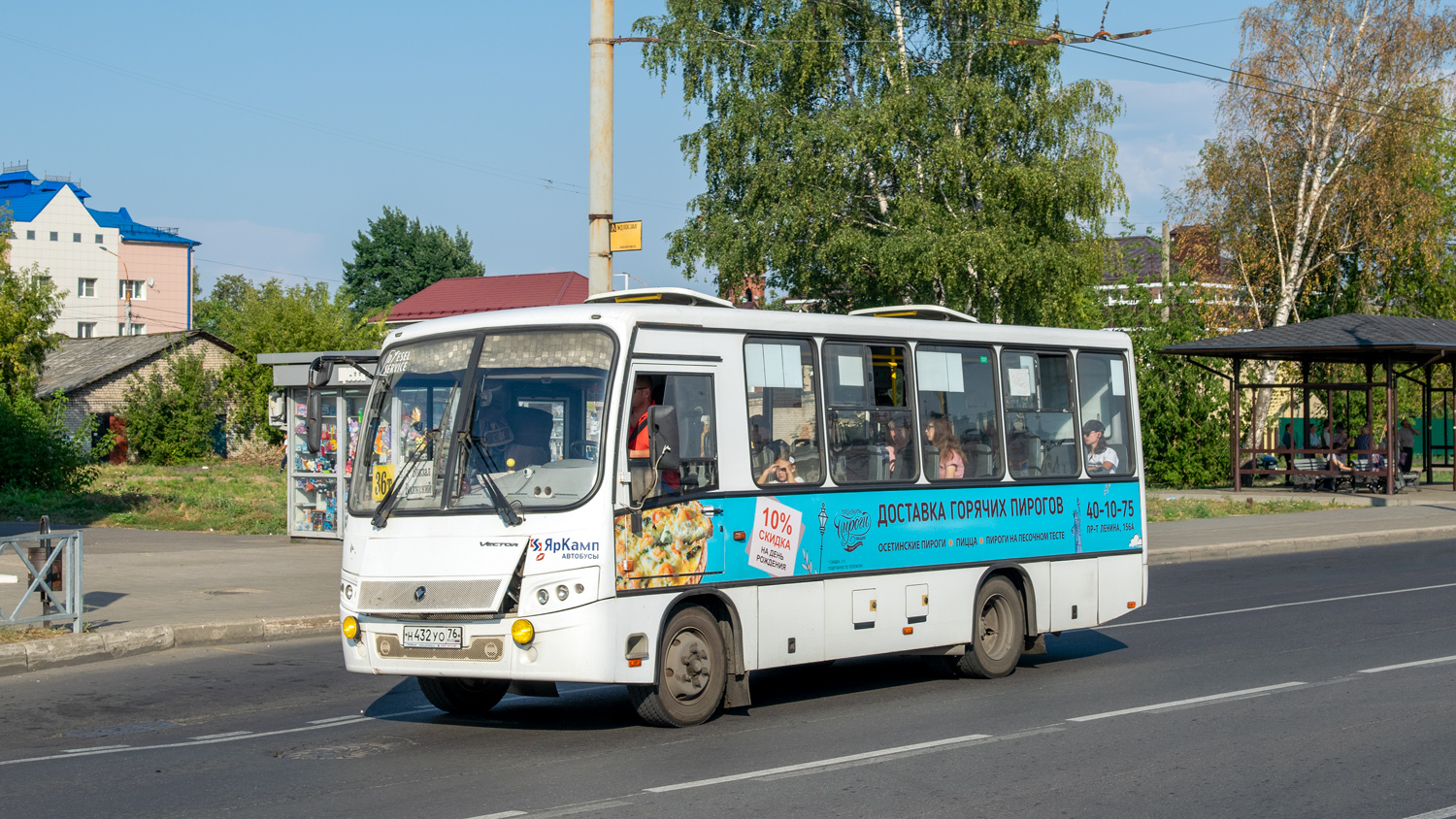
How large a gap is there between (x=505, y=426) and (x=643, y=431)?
0.83m

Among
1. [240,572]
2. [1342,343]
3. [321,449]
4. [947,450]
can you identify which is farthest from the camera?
[1342,343]

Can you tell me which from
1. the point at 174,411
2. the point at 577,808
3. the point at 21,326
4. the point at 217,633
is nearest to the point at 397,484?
the point at 577,808

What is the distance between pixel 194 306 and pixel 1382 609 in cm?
11414

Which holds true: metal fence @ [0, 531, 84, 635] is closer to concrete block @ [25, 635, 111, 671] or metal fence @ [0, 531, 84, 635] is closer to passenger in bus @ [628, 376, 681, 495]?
concrete block @ [25, 635, 111, 671]

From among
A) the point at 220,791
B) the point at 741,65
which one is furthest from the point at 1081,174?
the point at 220,791

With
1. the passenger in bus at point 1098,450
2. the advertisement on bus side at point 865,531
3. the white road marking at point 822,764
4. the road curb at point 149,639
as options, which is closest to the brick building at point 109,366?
the road curb at point 149,639

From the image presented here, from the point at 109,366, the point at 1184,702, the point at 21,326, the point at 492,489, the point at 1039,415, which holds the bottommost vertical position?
the point at 1184,702

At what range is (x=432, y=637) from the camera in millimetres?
8344

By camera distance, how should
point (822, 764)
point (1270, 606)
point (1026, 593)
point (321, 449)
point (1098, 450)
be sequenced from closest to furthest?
point (822, 764), point (1026, 593), point (1098, 450), point (1270, 606), point (321, 449)

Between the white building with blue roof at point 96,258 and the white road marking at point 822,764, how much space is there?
308ft

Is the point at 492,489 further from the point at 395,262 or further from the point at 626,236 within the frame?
the point at 395,262

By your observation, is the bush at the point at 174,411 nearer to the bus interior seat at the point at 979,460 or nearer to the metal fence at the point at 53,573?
the metal fence at the point at 53,573

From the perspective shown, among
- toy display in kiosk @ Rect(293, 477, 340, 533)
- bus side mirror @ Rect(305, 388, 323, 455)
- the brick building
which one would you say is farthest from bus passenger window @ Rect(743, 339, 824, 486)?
the brick building

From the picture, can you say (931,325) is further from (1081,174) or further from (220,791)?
(1081,174)
